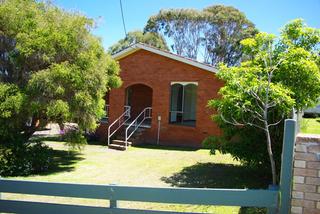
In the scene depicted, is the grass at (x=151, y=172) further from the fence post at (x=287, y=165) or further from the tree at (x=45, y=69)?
the fence post at (x=287, y=165)

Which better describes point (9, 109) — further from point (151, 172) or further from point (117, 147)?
point (117, 147)

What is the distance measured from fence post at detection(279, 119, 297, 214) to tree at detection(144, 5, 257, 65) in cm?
3510

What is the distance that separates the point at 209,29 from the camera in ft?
127

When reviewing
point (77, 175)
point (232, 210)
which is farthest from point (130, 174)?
point (232, 210)

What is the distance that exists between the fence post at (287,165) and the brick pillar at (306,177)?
138 mm

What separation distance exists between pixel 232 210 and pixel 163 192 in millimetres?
3663

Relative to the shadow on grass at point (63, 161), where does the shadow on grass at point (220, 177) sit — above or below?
above

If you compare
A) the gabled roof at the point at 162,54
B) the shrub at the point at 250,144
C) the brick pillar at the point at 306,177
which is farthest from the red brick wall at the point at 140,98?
the brick pillar at the point at 306,177

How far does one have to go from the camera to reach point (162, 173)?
10.9m

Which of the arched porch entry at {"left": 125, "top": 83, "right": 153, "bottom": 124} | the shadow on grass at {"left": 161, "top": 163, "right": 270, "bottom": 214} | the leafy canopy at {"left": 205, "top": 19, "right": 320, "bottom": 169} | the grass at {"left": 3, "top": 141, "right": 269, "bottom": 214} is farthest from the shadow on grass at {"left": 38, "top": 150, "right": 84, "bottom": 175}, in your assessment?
the arched porch entry at {"left": 125, "top": 83, "right": 153, "bottom": 124}

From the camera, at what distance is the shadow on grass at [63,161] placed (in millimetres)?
11641

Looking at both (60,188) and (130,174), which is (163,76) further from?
(60,188)

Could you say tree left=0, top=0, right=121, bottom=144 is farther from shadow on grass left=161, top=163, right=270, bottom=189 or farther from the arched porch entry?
the arched porch entry

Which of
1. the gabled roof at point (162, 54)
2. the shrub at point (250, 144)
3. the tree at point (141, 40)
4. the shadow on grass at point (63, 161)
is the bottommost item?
the shadow on grass at point (63, 161)
